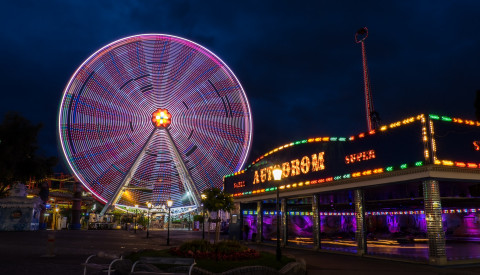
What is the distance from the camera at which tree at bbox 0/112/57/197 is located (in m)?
16.6

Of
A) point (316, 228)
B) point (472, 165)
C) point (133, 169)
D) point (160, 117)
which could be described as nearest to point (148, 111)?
point (160, 117)

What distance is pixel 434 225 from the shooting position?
563 inches

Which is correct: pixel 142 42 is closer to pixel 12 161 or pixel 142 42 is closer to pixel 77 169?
pixel 77 169

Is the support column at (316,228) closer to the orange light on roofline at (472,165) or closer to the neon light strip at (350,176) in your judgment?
the neon light strip at (350,176)

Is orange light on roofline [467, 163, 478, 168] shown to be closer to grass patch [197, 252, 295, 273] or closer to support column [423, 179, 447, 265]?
support column [423, 179, 447, 265]

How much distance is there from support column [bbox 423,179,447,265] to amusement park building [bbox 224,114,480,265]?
3cm

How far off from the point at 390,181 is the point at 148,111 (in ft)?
95.3

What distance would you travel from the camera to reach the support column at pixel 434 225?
14.2 metres

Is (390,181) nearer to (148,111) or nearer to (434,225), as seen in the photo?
(434,225)

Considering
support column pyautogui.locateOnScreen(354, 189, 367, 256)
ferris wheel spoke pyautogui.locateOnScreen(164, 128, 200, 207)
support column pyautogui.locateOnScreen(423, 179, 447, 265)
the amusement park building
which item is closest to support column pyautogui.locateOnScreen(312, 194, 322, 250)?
the amusement park building

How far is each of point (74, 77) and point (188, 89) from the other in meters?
11.0

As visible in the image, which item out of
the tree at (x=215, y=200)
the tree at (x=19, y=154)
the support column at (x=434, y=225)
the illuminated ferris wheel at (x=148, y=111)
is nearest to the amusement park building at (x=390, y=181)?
the support column at (x=434, y=225)

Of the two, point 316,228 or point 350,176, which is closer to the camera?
point 350,176

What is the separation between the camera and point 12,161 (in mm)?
16734
